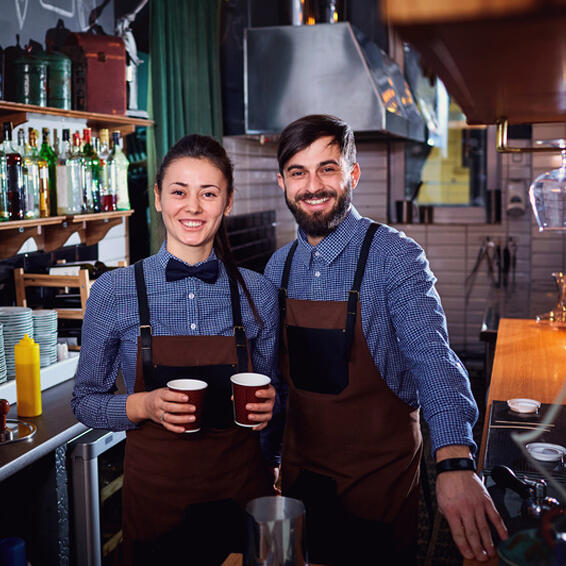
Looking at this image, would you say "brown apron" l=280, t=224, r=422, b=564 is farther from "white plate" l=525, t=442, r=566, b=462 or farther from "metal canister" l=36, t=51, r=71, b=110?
"metal canister" l=36, t=51, r=71, b=110

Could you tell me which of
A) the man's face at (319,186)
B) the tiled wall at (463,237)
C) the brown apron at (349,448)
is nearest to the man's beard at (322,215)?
the man's face at (319,186)

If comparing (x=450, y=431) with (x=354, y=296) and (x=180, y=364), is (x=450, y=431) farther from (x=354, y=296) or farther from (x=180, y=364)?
(x=180, y=364)

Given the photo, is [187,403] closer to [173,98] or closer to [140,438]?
[140,438]

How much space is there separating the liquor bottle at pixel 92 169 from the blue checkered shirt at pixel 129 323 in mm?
1477

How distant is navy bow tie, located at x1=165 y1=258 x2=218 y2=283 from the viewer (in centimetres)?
171

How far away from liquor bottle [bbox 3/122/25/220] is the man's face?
1.22 meters

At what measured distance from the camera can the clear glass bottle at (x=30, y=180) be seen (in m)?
2.72

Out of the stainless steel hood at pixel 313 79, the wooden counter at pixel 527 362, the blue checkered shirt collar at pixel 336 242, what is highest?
the stainless steel hood at pixel 313 79

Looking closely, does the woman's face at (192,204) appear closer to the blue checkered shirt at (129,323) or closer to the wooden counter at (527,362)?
the blue checkered shirt at (129,323)

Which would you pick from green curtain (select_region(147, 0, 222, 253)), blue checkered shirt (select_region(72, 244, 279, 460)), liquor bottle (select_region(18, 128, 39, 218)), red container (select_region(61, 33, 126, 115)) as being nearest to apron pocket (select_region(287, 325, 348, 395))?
blue checkered shirt (select_region(72, 244, 279, 460))

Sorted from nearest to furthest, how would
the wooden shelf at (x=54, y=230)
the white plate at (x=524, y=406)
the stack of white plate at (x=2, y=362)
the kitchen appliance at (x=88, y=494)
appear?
the white plate at (x=524, y=406), the kitchen appliance at (x=88, y=494), the stack of white plate at (x=2, y=362), the wooden shelf at (x=54, y=230)

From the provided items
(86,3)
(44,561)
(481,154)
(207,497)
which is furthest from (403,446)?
(481,154)

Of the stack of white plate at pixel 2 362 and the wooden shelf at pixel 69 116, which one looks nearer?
the stack of white plate at pixel 2 362

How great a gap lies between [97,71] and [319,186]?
1.79 metres
